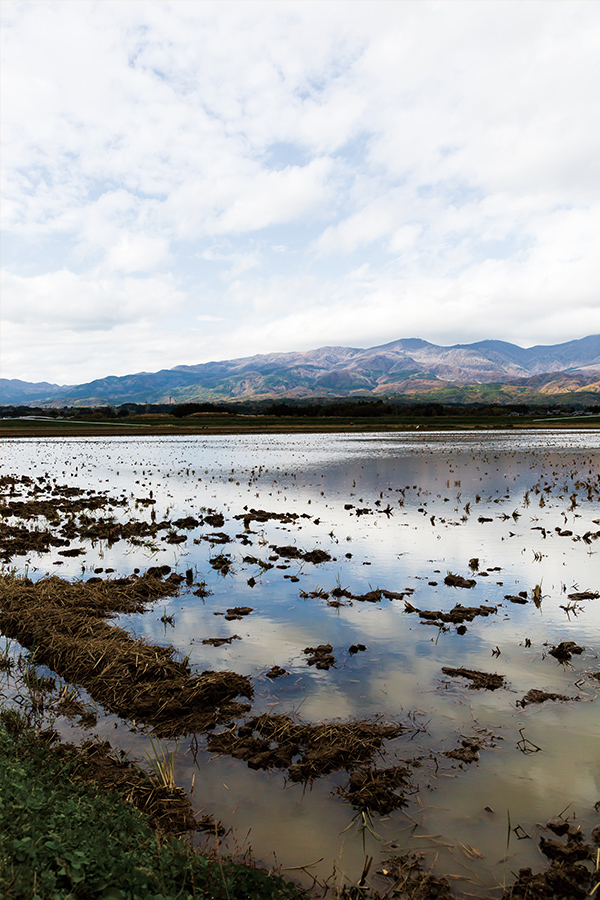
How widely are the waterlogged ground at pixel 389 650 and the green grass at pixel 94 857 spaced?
3.17 ft

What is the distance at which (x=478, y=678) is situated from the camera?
31.7 feet

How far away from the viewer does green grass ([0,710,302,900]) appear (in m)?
4.46

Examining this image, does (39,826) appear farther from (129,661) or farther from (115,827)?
(129,661)

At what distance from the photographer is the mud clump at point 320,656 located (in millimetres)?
10328

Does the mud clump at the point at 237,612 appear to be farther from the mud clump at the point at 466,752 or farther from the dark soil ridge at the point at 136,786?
the mud clump at the point at 466,752

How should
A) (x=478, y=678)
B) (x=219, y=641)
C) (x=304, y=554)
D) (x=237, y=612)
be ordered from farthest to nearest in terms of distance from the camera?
(x=304, y=554) → (x=237, y=612) → (x=219, y=641) → (x=478, y=678)

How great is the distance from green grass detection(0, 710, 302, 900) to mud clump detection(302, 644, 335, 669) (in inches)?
188

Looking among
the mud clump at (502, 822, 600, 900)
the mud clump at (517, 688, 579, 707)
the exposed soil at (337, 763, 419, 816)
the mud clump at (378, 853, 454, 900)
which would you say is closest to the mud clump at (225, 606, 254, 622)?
the exposed soil at (337, 763, 419, 816)

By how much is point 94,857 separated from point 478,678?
7.13m

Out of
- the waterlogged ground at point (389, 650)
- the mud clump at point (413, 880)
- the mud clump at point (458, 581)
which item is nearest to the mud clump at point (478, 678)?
the waterlogged ground at point (389, 650)

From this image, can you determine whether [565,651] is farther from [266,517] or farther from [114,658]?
[266,517]

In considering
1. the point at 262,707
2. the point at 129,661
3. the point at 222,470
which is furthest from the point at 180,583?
the point at 222,470

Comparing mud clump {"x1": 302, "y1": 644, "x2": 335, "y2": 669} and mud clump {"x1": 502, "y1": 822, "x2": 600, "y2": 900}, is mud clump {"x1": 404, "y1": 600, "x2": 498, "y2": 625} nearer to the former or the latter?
mud clump {"x1": 302, "y1": 644, "x2": 335, "y2": 669}

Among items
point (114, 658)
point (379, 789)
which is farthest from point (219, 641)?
point (379, 789)
